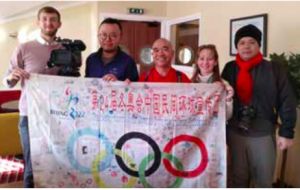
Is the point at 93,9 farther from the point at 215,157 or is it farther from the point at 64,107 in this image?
the point at 215,157

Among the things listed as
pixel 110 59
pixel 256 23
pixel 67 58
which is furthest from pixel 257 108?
pixel 256 23

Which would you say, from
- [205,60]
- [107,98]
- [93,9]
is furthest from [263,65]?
[93,9]

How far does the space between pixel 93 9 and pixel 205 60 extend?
3647 millimetres

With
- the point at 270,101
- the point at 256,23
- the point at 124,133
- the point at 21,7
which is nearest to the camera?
the point at 270,101

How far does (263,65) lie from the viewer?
1.97m

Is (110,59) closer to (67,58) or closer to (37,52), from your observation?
(67,58)

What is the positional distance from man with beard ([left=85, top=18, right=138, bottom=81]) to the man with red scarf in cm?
62

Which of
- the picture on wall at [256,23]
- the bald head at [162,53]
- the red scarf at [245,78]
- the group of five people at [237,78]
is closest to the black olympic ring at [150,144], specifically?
the group of five people at [237,78]

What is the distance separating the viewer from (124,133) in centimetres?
206

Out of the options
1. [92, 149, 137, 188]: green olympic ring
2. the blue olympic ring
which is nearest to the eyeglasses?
the blue olympic ring

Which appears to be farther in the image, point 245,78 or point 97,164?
point 97,164

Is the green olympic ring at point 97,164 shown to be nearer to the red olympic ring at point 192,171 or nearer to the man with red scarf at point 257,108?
the red olympic ring at point 192,171

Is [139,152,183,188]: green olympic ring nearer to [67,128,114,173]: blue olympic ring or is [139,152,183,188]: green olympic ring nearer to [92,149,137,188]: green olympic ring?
[92,149,137,188]: green olympic ring

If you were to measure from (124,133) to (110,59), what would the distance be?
1.53 feet
